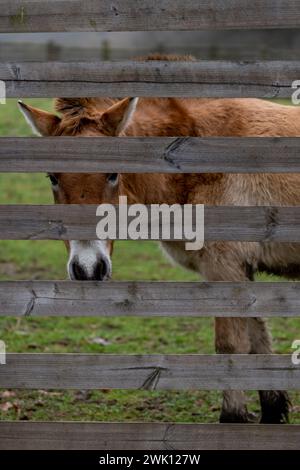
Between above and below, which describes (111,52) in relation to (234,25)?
above

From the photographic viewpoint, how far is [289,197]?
565cm

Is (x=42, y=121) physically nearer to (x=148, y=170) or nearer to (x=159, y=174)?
(x=159, y=174)

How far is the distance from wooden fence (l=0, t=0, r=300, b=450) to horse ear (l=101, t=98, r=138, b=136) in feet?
3.11

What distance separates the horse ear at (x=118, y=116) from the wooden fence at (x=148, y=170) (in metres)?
0.95

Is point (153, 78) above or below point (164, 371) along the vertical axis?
above

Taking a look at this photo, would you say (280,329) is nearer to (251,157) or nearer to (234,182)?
(234,182)

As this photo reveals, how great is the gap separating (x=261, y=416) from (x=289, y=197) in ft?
5.14

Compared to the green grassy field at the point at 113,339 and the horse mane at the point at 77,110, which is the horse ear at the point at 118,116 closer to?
the horse mane at the point at 77,110

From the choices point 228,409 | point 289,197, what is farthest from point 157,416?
point 289,197

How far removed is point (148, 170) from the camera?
3990 mm

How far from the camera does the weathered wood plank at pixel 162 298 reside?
13.3 ft

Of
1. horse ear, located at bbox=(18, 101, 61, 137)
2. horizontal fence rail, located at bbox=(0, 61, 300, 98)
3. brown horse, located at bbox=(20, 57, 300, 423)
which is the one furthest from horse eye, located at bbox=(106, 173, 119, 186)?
horizontal fence rail, located at bbox=(0, 61, 300, 98)
